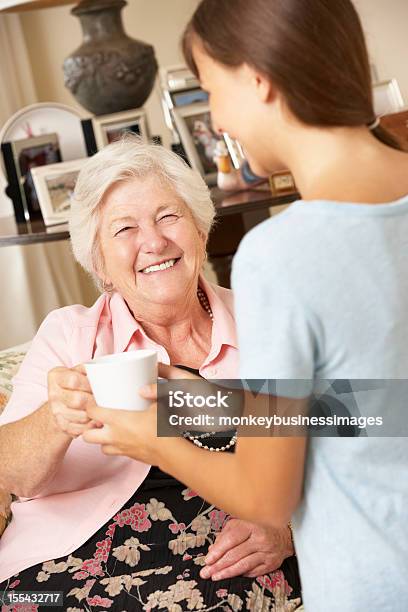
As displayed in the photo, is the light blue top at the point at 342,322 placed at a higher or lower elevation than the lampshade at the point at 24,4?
lower

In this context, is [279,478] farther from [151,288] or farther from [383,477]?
[151,288]

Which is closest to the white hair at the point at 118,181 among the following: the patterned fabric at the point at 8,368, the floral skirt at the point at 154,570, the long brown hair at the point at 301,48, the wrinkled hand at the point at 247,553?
the patterned fabric at the point at 8,368

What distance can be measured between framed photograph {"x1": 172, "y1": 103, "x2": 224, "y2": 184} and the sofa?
145 cm

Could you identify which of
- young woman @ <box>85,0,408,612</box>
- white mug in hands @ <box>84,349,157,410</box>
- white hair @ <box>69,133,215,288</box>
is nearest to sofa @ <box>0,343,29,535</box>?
white hair @ <box>69,133,215,288</box>

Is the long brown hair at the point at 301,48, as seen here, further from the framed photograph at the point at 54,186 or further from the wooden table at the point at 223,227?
the framed photograph at the point at 54,186

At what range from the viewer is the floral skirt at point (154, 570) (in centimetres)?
149

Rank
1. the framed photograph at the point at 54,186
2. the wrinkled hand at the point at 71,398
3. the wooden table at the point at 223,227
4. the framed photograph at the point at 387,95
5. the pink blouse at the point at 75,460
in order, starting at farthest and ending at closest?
the framed photograph at the point at 387,95 < the framed photograph at the point at 54,186 < the wooden table at the point at 223,227 < the pink blouse at the point at 75,460 < the wrinkled hand at the point at 71,398

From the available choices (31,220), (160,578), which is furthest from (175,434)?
(31,220)

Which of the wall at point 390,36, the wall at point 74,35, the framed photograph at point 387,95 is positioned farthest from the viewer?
the wall at point 74,35

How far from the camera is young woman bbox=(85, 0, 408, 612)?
0.91m

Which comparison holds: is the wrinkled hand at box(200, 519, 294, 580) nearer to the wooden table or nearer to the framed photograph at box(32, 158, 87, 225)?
the wooden table

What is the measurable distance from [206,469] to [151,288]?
2.78ft

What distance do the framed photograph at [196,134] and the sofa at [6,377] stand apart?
1448mm

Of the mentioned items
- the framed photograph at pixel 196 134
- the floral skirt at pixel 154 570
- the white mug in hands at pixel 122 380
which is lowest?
the floral skirt at pixel 154 570
